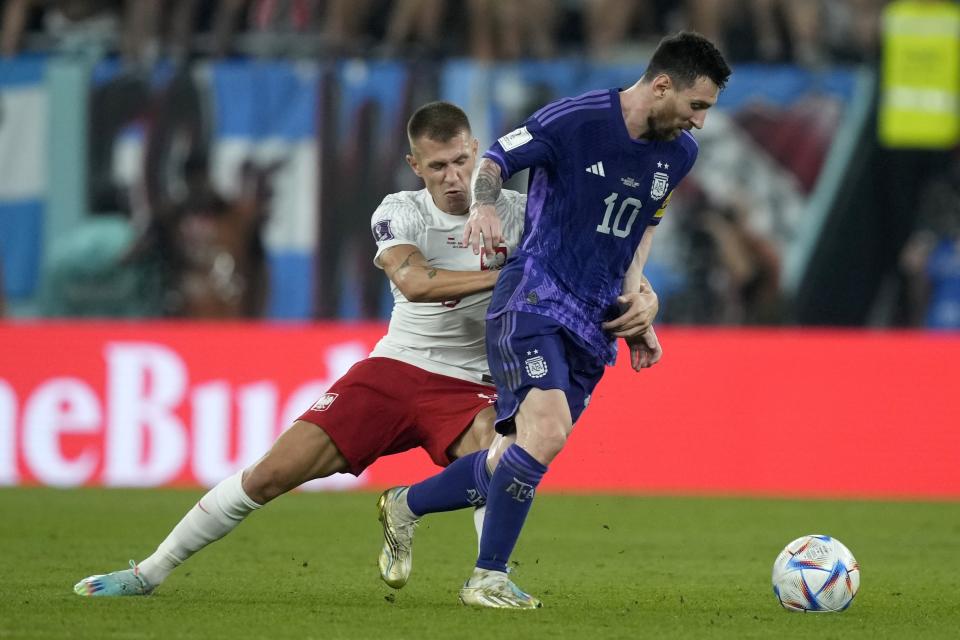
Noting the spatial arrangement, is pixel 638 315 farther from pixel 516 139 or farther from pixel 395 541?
pixel 395 541

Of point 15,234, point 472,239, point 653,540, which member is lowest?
point 653,540

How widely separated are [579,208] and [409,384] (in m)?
1.08

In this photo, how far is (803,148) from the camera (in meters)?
13.6

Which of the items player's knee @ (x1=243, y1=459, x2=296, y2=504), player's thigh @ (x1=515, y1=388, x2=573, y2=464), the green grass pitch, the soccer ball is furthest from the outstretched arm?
the soccer ball

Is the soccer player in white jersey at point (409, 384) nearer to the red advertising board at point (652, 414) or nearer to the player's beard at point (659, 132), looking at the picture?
the player's beard at point (659, 132)

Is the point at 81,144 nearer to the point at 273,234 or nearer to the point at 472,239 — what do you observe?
the point at 273,234

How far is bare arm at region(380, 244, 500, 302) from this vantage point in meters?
6.01

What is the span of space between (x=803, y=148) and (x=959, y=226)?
1.52m

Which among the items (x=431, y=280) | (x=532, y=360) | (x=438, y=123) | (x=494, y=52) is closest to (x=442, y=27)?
(x=494, y=52)

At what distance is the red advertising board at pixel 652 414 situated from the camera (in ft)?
38.5

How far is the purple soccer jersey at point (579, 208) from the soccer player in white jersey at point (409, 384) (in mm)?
285

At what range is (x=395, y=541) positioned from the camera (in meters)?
6.28

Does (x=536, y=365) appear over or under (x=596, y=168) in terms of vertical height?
under

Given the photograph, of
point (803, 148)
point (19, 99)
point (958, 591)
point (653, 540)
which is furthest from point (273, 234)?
point (958, 591)
